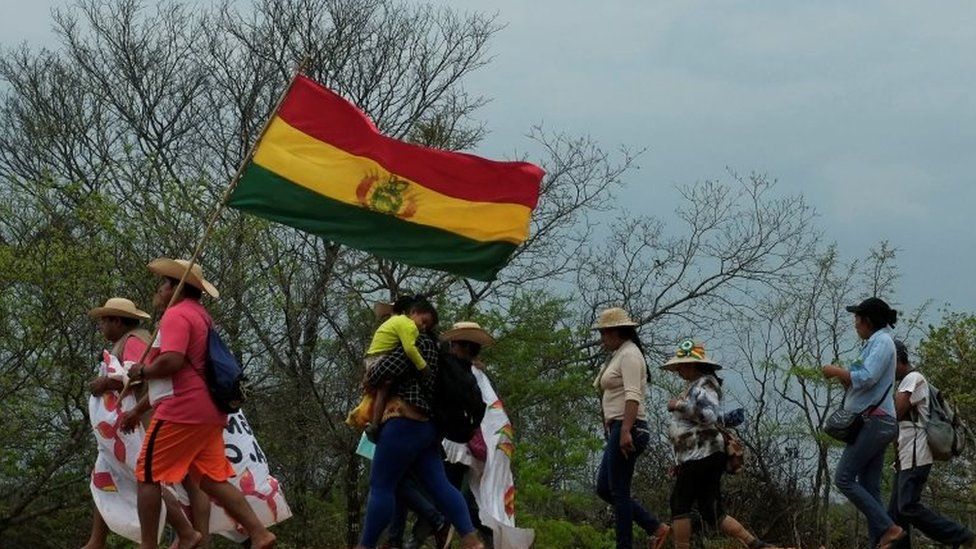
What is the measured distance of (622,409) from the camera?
1098cm

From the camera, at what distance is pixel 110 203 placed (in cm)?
2000

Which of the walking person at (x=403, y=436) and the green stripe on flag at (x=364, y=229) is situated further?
the green stripe on flag at (x=364, y=229)

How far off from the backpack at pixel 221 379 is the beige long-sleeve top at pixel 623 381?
115 inches

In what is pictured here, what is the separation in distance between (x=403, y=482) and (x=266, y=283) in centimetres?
979

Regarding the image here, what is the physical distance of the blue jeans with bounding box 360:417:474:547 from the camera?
9.63 m

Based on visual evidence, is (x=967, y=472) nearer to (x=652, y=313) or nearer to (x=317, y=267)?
(x=317, y=267)

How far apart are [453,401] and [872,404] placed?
2.91 metres

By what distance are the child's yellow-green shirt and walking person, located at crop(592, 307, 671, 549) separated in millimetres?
1834

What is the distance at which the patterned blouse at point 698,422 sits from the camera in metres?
11.1

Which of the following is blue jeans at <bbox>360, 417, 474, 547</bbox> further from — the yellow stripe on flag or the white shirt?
the white shirt

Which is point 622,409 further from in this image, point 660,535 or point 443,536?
point 443,536

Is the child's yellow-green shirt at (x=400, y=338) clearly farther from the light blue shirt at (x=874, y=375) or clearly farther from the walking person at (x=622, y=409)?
the light blue shirt at (x=874, y=375)

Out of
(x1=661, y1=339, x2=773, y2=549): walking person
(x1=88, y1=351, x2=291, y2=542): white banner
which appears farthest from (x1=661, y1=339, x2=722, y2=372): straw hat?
(x1=88, y1=351, x2=291, y2=542): white banner

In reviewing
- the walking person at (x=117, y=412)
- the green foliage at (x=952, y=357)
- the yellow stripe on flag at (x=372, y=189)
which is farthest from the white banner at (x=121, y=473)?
the green foliage at (x=952, y=357)
